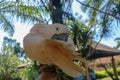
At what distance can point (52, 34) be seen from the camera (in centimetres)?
133

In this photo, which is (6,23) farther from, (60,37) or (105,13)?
(60,37)

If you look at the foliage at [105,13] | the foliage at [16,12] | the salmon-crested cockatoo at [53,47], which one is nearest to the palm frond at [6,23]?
the foliage at [16,12]

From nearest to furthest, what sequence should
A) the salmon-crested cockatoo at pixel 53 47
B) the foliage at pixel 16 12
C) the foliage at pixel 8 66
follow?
the salmon-crested cockatoo at pixel 53 47 → the foliage at pixel 16 12 → the foliage at pixel 8 66

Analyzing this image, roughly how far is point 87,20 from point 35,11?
4.57 m

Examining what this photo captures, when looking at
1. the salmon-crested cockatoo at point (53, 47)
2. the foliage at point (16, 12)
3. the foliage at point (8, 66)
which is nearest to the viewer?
the salmon-crested cockatoo at point (53, 47)

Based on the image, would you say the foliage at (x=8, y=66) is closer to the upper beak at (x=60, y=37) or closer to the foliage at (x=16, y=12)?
the foliage at (x=16, y=12)

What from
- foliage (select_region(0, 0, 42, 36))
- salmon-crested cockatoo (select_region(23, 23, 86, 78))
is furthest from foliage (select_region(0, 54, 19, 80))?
salmon-crested cockatoo (select_region(23, 23, 86, 78))

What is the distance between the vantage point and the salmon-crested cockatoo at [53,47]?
128cm

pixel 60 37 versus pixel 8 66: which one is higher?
pixel 60 37

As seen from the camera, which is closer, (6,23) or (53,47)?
(53,47)

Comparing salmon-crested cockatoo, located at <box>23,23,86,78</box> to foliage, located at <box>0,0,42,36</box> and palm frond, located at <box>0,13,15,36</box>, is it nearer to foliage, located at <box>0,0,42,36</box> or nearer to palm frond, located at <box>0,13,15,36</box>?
foliage, located at <box>0,0,42,36</box>

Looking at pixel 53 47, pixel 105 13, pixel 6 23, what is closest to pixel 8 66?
pixel 6 23

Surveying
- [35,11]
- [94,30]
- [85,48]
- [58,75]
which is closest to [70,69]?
[58,75]

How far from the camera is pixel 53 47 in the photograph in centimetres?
132
